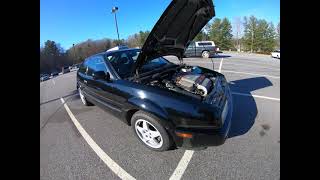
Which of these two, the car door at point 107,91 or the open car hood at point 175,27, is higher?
the open car hood at point 175,27

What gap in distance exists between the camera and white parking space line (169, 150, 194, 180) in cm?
237

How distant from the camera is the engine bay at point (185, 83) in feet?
9.21

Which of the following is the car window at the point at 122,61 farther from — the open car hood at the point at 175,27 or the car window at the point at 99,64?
the open car hood at the point at 175,27

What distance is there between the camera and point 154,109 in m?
2.58

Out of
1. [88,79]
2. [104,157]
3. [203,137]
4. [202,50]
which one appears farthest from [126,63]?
[202,50]

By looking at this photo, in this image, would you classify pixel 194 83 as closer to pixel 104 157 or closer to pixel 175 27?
pixel 175 27

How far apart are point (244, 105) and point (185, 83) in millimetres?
1790

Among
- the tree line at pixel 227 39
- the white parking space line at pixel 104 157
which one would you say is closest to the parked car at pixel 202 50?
the white parking space line at pixel 104 157

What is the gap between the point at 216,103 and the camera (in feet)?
8.54

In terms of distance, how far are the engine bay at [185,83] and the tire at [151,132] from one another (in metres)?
0.52

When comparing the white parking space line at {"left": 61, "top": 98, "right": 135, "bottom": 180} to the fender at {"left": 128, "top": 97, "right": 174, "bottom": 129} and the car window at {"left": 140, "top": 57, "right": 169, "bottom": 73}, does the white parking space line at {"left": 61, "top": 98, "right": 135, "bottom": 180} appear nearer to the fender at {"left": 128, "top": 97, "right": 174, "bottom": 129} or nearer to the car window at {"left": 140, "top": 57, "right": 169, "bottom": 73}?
the fender at {"left": 128, "top": 97, "right": 174, "bottom": 129}
